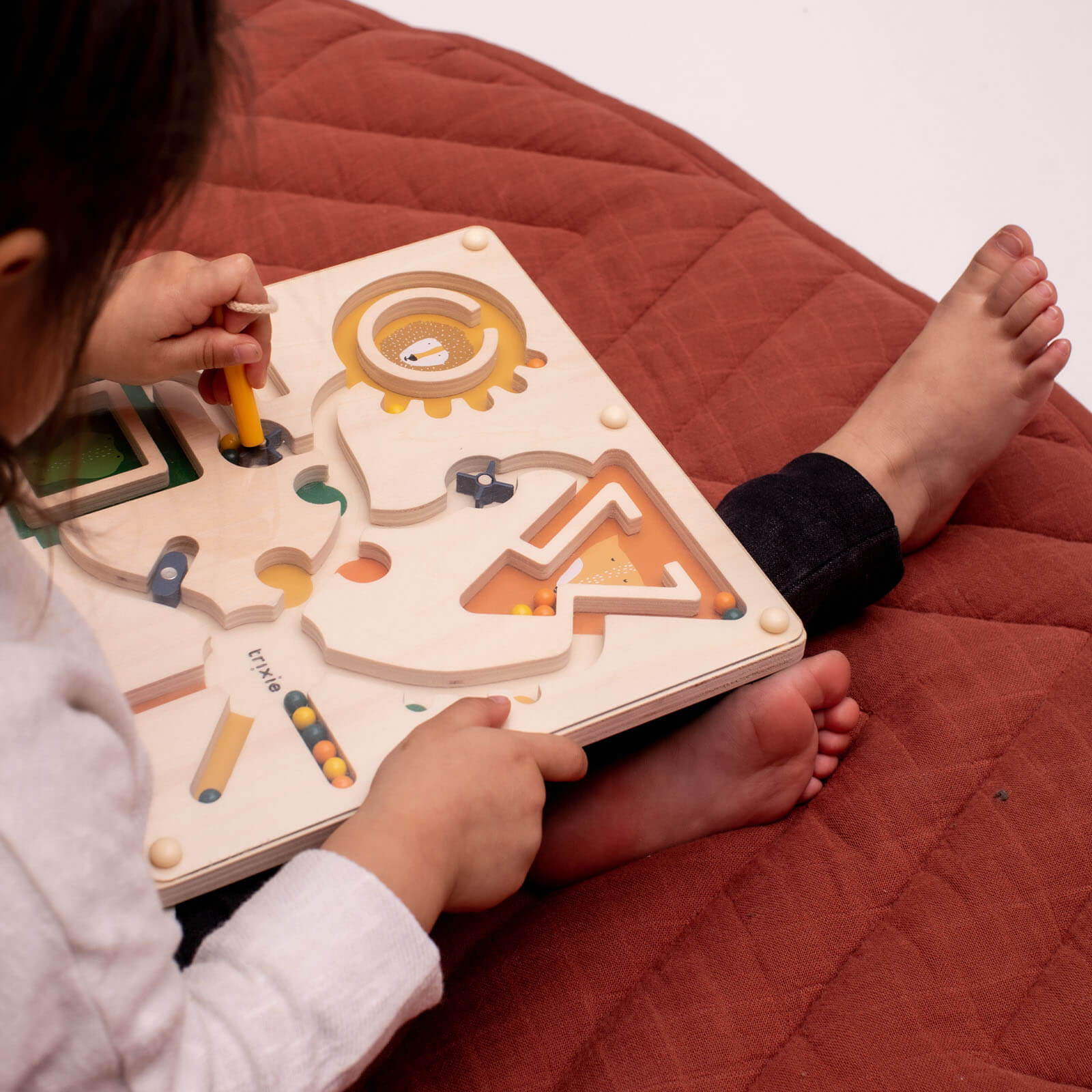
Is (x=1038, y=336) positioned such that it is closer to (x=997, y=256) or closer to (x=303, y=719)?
(x=997, y=256)

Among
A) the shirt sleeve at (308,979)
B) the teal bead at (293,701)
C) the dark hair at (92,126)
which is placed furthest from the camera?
the teal bead at (293,701)

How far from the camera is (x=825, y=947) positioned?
24.9 inches

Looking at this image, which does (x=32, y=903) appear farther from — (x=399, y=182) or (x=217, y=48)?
(x=399, y=182)

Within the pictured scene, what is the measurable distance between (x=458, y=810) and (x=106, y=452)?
310 millimetres

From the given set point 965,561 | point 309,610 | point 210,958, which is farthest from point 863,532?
point 210,958

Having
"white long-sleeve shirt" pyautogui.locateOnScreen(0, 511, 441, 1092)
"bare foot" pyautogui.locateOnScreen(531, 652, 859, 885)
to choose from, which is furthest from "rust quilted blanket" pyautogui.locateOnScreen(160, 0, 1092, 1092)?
"white long-sleeve shirt" pyautogui.locateOnScreen(0, 511, 441, 1092)

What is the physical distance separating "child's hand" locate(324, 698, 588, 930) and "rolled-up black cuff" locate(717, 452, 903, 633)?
0.21m

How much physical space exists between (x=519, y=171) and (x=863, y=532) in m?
0.47

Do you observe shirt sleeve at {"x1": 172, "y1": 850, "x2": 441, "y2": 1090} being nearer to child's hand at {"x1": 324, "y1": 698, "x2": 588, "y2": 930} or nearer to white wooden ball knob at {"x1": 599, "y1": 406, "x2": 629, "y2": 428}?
child's hand at {"x1": 324, "y1": 698, "x2": 588, "y2": 930}

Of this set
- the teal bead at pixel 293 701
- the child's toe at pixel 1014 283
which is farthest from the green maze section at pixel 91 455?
the child's toe at pixel 1014 283

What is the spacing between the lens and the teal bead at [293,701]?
59 centimetres

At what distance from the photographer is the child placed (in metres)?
0.38

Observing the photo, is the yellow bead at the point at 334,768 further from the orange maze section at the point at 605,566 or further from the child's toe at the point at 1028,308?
the child's toe at the point at 1028,308

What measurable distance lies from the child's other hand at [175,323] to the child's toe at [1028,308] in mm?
513
